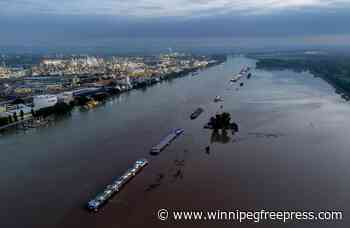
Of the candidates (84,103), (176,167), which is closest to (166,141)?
(176,167)

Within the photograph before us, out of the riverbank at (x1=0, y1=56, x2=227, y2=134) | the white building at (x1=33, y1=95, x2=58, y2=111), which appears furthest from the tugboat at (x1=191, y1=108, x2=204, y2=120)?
the white building at (x1=33, y1=95, x2=58, y2=111)

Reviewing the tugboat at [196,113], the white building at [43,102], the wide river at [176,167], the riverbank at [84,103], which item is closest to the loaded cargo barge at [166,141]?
the wide river at [176,167]

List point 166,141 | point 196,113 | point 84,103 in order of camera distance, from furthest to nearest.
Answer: point 84,103 < point 196,113 < point 166,141

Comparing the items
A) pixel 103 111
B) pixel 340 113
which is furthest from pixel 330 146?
pixel 103 111

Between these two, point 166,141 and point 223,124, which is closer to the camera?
point 166,141

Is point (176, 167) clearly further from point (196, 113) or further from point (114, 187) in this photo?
point (196, 113)

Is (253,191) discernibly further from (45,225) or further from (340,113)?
(340,113)
